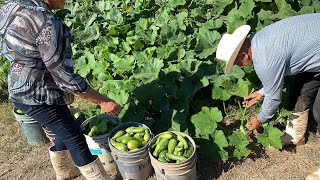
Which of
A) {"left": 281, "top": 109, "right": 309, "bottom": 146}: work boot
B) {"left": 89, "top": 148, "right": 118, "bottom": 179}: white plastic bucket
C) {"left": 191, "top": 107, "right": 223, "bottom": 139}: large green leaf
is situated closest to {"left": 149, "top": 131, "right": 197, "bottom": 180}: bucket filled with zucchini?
{"left": 191, "top": 107, "right": 223, "bottom": 139}: large green leaf

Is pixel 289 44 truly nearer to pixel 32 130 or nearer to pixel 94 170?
pixel 94 170

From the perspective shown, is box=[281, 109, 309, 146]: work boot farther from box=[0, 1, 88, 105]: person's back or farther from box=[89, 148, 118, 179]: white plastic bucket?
box=[0, 1, 88, 105]: person's back

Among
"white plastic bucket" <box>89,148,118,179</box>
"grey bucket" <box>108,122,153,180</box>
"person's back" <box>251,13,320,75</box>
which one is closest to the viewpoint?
"person's back" <box>251,13,320,75</box>

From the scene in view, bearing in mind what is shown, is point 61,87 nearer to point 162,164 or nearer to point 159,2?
point 162,164

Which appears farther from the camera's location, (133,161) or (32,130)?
(32,130)

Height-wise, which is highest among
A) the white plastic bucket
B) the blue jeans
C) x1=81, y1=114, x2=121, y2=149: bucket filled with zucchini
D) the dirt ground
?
the blue jeans

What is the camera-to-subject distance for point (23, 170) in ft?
17.1

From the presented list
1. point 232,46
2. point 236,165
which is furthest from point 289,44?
point 236,165

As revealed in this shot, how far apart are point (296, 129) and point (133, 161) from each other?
199 centimetres

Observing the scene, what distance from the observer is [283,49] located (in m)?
3.68

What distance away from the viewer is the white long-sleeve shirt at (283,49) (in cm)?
368

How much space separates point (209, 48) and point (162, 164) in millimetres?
2133

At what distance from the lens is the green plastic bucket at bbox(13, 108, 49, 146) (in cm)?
521

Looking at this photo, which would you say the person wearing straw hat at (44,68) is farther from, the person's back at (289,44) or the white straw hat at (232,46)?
the person's back at (289,44)
